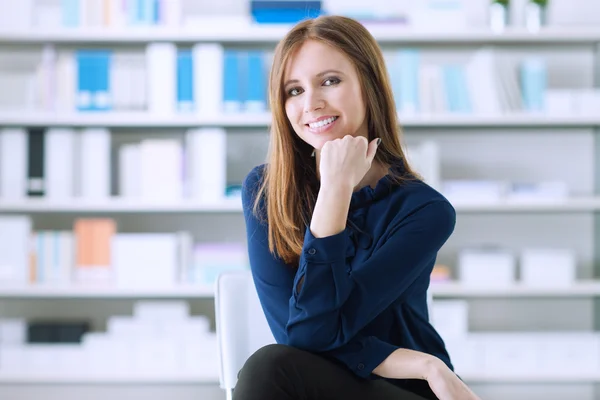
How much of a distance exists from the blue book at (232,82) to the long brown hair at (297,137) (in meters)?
1.52

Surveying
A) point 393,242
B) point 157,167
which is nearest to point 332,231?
point 393,242

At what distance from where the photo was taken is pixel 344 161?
1.43 m

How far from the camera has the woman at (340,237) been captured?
50.9 inches

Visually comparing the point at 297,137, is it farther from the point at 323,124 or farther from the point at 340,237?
the point at 340,237

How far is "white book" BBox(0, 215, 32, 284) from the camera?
3.09 metres

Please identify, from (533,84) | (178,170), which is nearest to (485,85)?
(533,84)

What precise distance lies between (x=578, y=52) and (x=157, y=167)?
1974mm

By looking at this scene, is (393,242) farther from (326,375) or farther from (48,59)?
(48,59)

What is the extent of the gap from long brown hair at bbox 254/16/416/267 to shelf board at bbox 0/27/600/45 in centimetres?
160

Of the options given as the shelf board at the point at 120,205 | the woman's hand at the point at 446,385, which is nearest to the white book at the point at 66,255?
the shelf board at the point at 120,205

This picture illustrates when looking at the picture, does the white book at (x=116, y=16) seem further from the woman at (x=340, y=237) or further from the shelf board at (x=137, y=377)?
the woman at (x=340, y=237)

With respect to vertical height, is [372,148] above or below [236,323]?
above

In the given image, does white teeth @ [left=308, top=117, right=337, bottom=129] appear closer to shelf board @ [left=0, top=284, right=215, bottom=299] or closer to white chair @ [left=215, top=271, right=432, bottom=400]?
white chair @ [left=215, top=271, right=432, bottom=400]

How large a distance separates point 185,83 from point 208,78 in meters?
0.10
